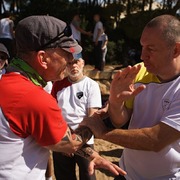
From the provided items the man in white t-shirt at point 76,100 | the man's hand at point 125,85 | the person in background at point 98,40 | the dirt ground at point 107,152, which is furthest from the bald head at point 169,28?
the person in background at point 98,40

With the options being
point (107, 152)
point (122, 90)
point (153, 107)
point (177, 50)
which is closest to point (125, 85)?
point (122, 90)

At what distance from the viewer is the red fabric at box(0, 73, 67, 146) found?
1572 millimetres

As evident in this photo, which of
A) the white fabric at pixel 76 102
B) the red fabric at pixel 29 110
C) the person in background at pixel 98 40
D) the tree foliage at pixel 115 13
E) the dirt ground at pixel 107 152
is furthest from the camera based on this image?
the tree foliage at pixel 115 13

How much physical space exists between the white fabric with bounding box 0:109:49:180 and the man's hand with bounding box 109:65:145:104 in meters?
0.54

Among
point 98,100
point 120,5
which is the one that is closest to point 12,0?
point 120,5

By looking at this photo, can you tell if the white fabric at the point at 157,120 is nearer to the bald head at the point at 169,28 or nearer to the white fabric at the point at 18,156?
the bald head at the point at 169,28

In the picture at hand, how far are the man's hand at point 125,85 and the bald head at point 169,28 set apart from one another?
0.23 meters

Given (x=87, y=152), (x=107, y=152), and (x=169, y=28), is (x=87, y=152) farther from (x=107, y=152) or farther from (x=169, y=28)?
(x=107, y=152)

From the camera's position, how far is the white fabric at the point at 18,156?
1636mm

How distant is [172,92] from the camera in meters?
2.00

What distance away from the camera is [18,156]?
5.54 ft

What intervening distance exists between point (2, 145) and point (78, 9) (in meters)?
12.3

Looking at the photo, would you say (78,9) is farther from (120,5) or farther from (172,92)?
(172,92)

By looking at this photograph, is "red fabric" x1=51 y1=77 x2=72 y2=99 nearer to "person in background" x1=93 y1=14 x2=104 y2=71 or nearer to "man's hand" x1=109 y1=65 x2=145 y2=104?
"man's hand" x1=109 y1=65 x2=145 y2=104
